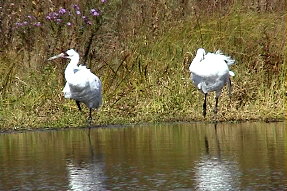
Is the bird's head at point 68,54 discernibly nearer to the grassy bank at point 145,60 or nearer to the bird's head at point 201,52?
the grassy bank at point 145,60

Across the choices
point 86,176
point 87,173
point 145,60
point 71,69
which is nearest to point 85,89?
point 71,69

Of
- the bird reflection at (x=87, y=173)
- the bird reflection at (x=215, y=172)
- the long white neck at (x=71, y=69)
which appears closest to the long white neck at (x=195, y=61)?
the long white neck at (x=71, y=69)

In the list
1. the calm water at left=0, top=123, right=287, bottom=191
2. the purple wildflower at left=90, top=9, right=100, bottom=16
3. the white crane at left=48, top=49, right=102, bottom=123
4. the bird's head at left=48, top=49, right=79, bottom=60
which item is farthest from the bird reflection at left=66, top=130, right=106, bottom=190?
the purple wildflower at left=90, top=9, right=100, bottom=16

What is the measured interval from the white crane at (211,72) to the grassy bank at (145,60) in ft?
1.39

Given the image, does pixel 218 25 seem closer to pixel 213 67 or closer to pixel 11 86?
pixel 213 67

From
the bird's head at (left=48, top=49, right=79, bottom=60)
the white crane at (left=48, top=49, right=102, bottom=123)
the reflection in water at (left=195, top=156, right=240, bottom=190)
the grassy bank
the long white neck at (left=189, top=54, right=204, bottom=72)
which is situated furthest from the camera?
the bird's head at (left=48, top=49, right=79, bottom=60)

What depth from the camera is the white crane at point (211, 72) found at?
55.0ft

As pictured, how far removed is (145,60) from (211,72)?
235 cm

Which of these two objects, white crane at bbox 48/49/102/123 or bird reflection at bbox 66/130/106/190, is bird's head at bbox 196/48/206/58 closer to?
white crane at bbox 48/49/102/123

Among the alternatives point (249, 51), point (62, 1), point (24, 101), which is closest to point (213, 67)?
point (249, 51)

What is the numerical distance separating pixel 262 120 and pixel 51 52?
529 centimetres

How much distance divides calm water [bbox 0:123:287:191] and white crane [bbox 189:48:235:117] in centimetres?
132

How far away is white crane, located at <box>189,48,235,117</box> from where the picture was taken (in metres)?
16.8

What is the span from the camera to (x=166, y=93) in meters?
17.6
